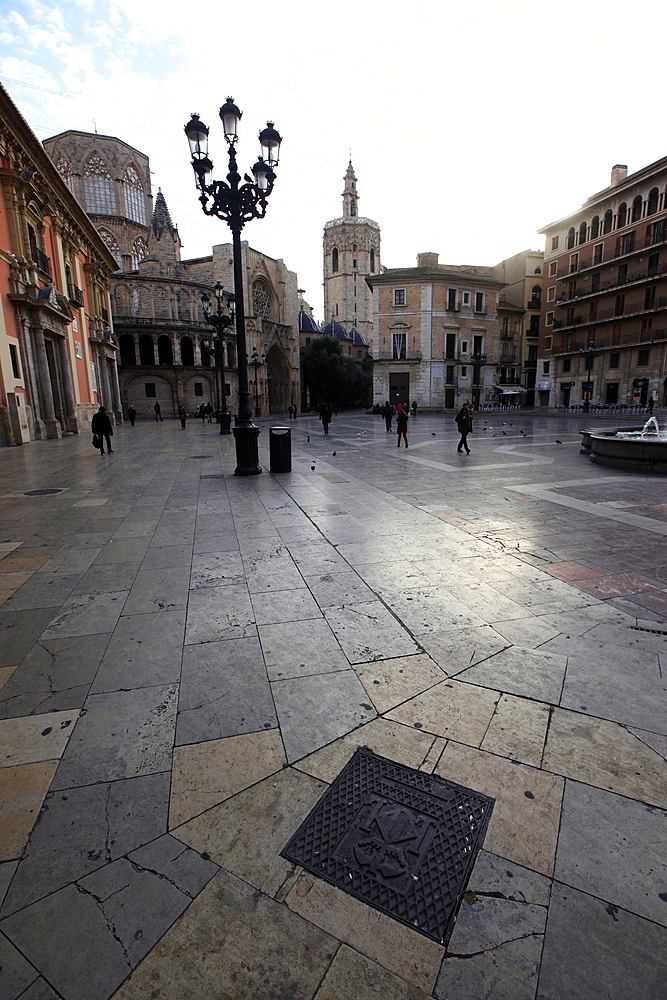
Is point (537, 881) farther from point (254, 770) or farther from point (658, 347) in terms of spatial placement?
point (658, 347)

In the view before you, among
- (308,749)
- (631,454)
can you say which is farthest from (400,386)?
(308,749)

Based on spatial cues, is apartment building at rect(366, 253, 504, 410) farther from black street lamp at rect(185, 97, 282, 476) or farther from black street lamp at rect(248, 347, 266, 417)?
black street lamp at rect(185, 97, 282, 476)

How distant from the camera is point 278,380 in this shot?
200ft

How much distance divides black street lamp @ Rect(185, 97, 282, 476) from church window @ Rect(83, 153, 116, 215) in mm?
50976

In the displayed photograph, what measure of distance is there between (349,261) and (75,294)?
191ft

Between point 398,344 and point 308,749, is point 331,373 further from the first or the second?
point 308,749

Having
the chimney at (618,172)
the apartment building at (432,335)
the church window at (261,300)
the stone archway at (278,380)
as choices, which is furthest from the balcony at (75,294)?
the chimney at (618,172)

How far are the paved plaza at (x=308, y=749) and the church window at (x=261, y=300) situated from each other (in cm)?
5507

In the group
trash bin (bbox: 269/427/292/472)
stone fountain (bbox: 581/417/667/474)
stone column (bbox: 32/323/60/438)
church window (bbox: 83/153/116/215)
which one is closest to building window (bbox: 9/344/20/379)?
stone column (bbox: 32/323/60/438)

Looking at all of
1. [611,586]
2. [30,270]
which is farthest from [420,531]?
[30,270]

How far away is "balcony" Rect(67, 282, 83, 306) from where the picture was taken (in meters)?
25.8

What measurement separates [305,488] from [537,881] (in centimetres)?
751

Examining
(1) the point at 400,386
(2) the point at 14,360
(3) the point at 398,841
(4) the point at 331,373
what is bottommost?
(3) the point at 398,841

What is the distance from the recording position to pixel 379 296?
146 feet
